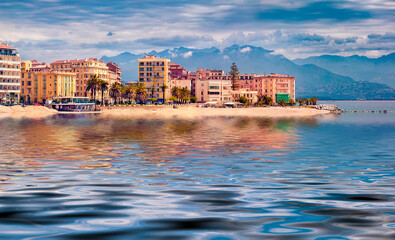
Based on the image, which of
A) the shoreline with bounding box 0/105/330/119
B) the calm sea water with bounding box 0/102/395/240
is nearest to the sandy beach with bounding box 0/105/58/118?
the shoreline with bounding box 0/105/330/119

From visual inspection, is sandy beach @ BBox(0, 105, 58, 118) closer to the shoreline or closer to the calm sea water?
the shoreline

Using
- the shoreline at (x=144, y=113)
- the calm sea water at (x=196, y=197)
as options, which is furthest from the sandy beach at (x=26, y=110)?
the calm sea water at (x=196, y=197)

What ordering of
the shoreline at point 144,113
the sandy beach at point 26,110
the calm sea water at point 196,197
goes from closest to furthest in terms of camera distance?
the calm sea water at point 196,197 → the shoreline at point 144,113 → the sandy beach at point 26,110

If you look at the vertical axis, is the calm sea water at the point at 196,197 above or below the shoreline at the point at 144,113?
above

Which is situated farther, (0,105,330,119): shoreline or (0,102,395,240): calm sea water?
(0,105,330,119): shoreline

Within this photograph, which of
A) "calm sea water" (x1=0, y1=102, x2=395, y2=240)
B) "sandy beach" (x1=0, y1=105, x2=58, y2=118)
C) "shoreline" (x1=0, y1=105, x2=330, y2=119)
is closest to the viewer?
"calm sea water" (x1=0, y1=102, x2=395, y2=240)

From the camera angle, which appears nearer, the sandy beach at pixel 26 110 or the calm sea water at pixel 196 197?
the calm sea water at pixel 196 197

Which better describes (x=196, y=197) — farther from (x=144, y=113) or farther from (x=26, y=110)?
(x=26, y=110)

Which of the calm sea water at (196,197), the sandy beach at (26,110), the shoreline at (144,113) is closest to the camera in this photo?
the calm sea water at (196,197)

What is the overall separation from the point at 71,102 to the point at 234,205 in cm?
18825

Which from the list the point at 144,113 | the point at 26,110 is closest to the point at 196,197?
the point at 144,113

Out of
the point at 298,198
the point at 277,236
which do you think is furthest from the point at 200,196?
the point at 277,236

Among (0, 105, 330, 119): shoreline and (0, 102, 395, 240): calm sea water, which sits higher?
(0, 102, 395, 240): calm sea water

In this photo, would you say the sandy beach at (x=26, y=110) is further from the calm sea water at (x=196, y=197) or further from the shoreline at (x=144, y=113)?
the calm sea water at (x=196, y=197)
